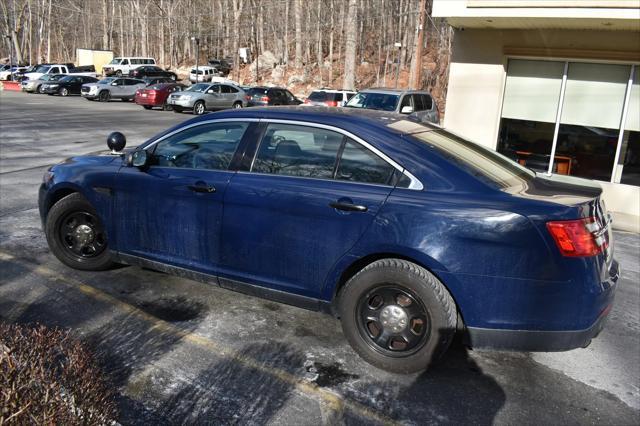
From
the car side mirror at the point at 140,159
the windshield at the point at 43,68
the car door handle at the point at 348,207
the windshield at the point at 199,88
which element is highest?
the windshield at the point at 43,68

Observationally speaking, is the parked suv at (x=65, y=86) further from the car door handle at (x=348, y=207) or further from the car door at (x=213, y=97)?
the car door handle at (x=348, y=207)

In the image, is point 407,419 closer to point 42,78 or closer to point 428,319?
point 428,319

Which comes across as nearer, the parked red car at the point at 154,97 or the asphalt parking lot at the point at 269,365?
the asphalt parking lot at the point at 269,365

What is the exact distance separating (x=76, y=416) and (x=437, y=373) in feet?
7.51

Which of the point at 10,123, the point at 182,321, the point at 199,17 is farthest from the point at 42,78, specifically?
the point at 182,321

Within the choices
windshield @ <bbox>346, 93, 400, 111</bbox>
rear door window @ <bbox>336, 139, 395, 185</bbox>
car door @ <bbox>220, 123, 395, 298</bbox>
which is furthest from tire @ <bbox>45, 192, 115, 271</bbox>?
windshield @ <bbox>346, 93, 400, 111</bbox>

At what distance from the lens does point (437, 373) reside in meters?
3.60

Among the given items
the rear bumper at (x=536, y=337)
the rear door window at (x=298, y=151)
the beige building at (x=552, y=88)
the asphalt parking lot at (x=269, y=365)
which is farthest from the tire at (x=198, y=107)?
the rear bumper at (x=536, y=337)

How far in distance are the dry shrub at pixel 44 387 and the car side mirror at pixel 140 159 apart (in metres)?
1.93

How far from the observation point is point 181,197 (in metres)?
4.15

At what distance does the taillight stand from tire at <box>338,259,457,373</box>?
0.72 metres

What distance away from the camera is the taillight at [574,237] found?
315 cm

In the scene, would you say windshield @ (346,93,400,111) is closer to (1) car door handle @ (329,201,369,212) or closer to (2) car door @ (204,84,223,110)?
(1) car door handle @ (329,201,369,212)

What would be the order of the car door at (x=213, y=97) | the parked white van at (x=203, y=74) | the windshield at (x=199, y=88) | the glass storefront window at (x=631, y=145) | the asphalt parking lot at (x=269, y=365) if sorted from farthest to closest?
the parked white van at (x=203, y=74), the windshield at (x=199, y=88), the car door at (x=213, y=97), the glass storefront window at (x=631, y=145), the asphalt parking lot at (x=269, y=365)
